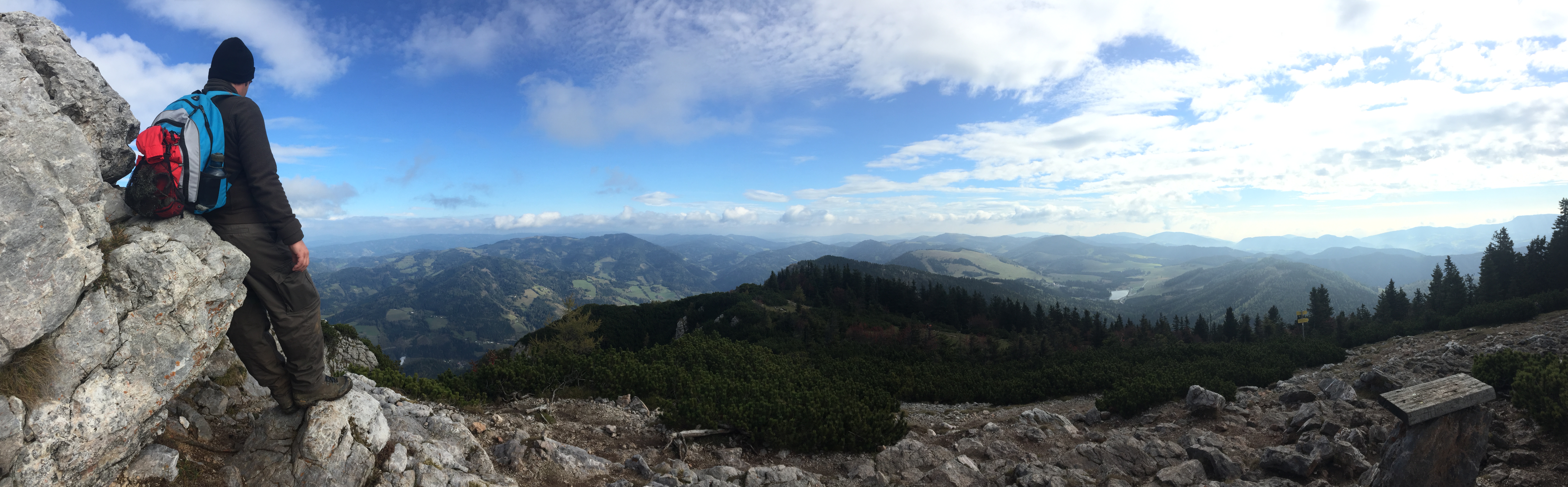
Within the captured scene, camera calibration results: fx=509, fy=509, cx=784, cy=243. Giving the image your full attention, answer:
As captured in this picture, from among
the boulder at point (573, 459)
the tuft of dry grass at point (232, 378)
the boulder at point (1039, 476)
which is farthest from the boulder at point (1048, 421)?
the tuft of dry grass at point (232, 378)

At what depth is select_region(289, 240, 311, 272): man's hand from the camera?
5.24m

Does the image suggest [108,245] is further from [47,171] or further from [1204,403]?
[1204,403]

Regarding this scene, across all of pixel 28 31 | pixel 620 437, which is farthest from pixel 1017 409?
pixel 28 31

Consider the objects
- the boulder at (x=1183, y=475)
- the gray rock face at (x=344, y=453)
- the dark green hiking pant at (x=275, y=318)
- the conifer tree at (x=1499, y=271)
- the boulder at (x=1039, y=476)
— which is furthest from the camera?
the conifer tree at (x=1499, y=271)

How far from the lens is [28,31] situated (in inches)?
189

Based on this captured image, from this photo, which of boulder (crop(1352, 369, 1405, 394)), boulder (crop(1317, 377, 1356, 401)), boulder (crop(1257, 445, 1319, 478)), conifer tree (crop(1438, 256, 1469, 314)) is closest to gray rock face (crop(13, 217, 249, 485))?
boulder (crop(1257, 445, 1319, 478))

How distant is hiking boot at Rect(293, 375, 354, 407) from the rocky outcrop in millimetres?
859

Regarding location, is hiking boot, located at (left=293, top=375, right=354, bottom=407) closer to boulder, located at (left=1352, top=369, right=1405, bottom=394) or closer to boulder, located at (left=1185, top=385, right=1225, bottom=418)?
boulder, located at (left=1185, top=385, right=1225, bottom=418)

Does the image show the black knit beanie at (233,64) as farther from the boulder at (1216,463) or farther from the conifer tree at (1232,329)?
the conifer tree at (1232,329)

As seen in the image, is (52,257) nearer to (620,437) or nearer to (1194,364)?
(620,437)

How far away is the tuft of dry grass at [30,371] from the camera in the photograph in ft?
12.5

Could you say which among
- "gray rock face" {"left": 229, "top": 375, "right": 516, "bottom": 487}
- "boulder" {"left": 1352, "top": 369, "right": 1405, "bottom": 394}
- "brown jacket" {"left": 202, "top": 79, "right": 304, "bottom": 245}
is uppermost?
"brown jacket" {"left": 202, "top": 79, "right": 304, "bottom": 245}

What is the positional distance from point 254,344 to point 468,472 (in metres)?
2.77

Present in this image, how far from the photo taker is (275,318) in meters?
5.19
